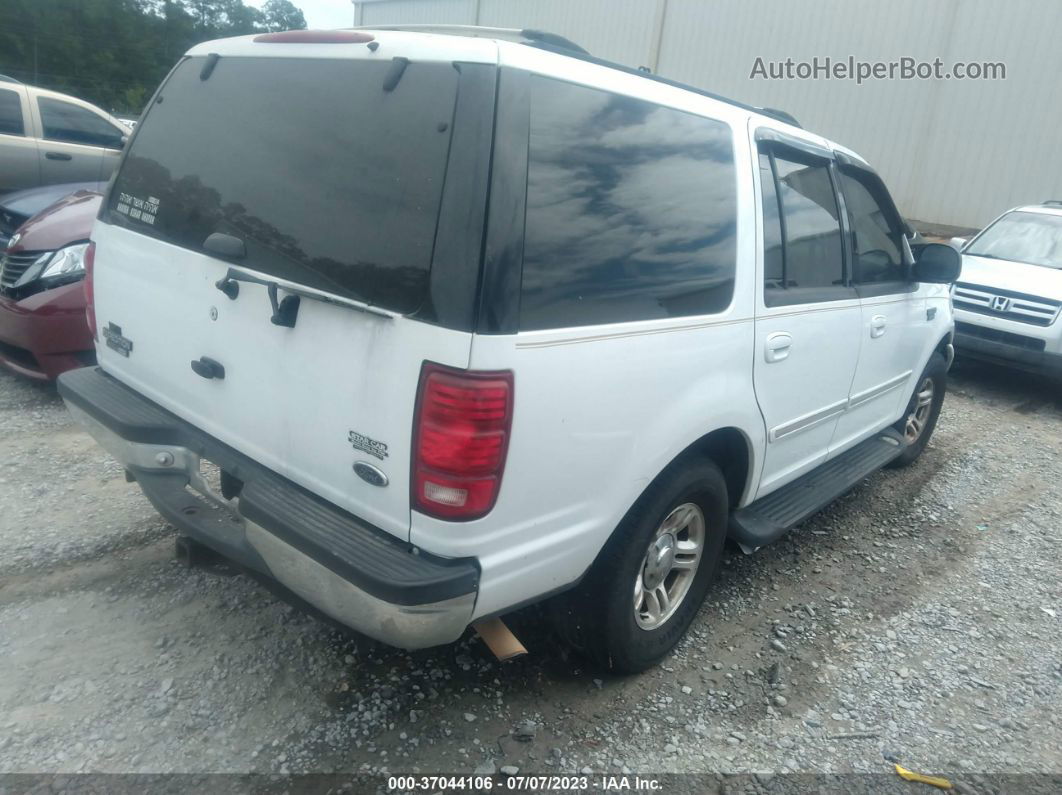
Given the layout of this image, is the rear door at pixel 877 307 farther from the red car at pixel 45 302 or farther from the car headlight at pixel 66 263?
the car headlight at pixel 66 263

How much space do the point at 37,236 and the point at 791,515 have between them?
4646 mm

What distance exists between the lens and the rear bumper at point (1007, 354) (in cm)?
716

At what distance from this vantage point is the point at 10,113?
7.96 meters

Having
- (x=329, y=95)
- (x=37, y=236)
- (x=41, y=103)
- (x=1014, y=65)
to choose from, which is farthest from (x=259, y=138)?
(x=1014, y=65)

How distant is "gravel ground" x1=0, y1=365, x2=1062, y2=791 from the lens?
2492 millimetres

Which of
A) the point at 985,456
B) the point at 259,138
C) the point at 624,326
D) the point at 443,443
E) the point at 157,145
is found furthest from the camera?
the point at 985,456

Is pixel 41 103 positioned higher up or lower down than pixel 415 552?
higher up

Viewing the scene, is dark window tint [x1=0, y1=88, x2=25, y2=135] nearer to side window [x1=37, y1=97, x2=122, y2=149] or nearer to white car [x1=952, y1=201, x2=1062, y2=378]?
side window [x1=37, y1=97, x2=122, y2=149]

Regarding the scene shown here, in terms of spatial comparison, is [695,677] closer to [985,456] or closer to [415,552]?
[415,552]

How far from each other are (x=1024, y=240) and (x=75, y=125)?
10096 mm

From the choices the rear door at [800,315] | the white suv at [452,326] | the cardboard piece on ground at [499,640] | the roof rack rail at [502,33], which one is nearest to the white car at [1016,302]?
the rear door at [800,315]

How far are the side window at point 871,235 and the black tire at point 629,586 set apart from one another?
162cm

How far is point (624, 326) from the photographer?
7.66ft

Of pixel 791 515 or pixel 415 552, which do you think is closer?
pixel 415 552
